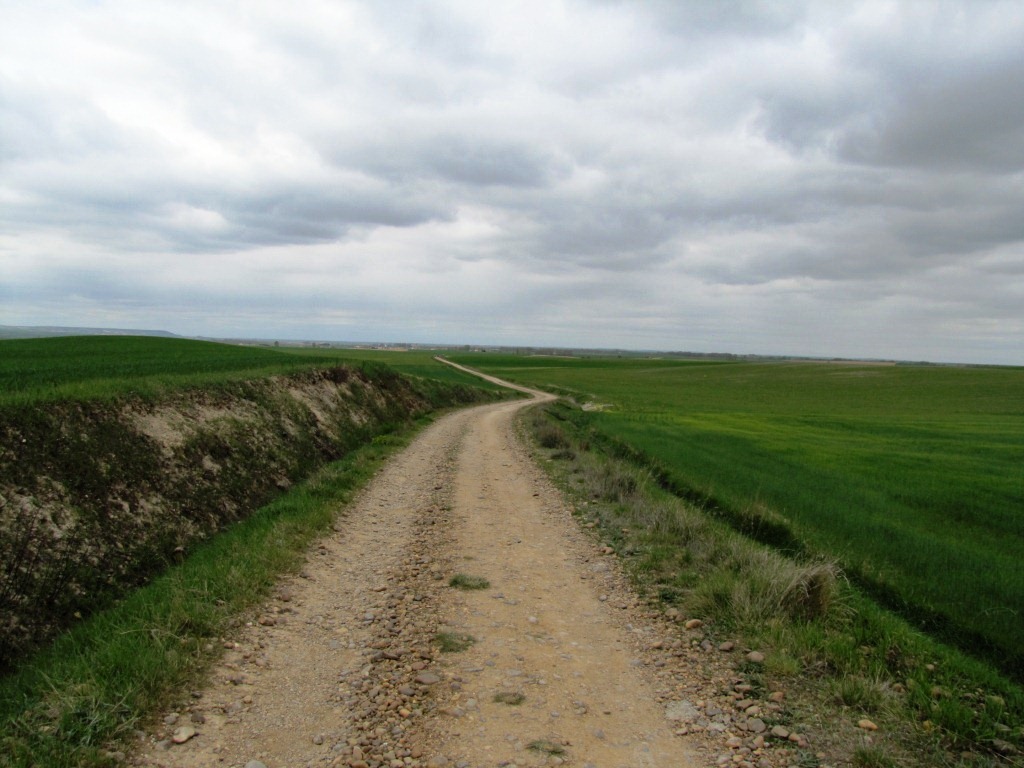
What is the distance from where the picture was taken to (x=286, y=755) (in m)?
4.61

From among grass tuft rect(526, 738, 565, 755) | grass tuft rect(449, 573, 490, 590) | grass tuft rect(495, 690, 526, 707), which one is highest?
grass tuft rect(526, 738, 565, 755)

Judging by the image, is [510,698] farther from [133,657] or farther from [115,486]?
[115,486]

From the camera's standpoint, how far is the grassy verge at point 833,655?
16.6 ft

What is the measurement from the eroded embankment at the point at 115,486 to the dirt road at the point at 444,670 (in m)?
2.72

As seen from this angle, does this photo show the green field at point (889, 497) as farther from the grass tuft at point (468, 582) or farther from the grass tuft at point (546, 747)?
the grass tuft at point (468, 582)

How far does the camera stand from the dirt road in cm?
471

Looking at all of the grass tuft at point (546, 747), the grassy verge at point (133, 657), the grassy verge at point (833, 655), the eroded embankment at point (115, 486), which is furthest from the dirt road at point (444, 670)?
the eroded embankment at point (115, 486)

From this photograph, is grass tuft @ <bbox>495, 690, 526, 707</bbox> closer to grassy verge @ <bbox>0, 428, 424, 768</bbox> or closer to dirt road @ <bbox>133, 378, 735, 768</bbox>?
dirt road @ <bbox>133, 378, 735, 768</bbox>

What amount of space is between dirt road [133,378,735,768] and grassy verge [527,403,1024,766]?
0.77 m

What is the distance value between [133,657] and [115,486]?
5.30 m

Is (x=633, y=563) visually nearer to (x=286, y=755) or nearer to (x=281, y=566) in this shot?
(x=281, y=566)

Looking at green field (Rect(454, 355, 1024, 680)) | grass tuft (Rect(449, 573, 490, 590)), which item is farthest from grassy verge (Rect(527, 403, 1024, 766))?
grass tuft (Rect(449, 573, 490, 590))

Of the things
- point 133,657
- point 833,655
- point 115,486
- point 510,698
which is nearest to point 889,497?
point 833,655

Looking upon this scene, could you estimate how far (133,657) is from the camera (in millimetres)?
5625
